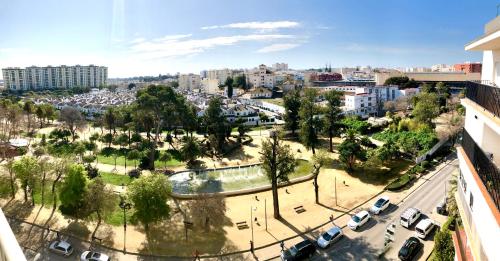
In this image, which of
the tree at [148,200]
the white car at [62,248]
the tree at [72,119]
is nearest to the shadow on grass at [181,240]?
the tree at [148,200]

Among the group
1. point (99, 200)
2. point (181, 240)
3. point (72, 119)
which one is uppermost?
point (72, 119)

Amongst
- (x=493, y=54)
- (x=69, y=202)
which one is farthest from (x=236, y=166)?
(x=493, y=54)

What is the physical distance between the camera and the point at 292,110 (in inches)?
1836

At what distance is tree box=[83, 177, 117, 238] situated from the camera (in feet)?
67.6

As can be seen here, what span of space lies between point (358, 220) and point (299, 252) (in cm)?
549

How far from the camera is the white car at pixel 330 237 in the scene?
18983 millimetres

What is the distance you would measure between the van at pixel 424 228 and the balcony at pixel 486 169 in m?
12.1

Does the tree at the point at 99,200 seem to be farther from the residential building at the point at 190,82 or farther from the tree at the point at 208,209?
the residential building at the point at 190,82

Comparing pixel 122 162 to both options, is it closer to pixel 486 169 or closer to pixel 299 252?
pixel 299 252

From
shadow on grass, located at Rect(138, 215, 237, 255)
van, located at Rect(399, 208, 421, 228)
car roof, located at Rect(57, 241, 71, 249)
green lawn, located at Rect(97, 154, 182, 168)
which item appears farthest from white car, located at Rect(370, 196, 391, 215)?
green lawn, located at Rect(97, 154, 182, 168)

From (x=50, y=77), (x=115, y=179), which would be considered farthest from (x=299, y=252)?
(x=50, y=77)

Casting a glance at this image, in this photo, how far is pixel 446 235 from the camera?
1466 cm

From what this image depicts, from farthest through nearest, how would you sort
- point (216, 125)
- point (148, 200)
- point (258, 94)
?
1. point (258, 94)
2. point (216, 125)
3. point (148, 200)

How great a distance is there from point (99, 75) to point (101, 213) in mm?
159420
